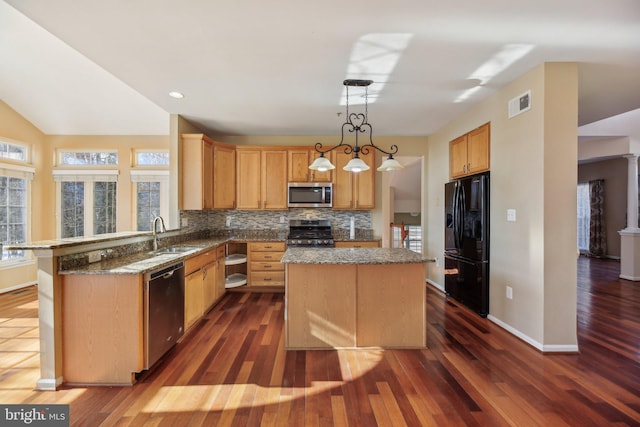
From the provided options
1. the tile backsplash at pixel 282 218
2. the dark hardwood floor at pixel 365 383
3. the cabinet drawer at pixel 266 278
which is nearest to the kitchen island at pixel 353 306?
the dark hardwood floor at pixel 365 383

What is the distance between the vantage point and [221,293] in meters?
4.18

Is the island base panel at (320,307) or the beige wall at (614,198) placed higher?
the beige wall at (614,198)

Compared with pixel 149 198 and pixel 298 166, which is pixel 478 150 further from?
pixel 149 198

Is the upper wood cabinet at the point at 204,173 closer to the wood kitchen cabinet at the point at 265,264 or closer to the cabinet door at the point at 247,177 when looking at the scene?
the cabinet door at the point at 247,177

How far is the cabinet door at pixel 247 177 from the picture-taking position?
4836 millimetres

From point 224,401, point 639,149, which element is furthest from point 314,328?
point 639,149

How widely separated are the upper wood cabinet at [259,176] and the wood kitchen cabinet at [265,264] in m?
0.75

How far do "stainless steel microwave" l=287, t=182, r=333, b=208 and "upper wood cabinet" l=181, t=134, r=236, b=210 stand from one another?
40.4 inches

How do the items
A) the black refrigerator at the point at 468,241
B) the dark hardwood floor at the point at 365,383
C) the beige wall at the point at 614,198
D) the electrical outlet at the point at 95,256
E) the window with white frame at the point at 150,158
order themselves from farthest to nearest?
the beige wall at the point at 614,198 → the window with white frame at the point at 150,158 → the black refrigerator at the point at 468,241 → the electrical outlet at the point at 95,256 → the dark hardwood floor at the point at 365,383

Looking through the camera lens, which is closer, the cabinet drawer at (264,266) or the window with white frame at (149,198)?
the cabinet drawer at (264,266)

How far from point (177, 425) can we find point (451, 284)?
11.8 ft

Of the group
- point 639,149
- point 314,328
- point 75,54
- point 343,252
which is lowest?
point 314,328

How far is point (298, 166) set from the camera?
191 inches

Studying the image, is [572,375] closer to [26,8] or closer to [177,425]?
[177,425]
